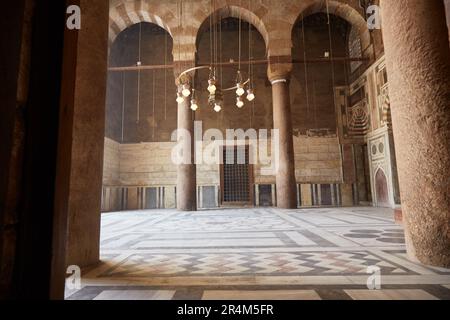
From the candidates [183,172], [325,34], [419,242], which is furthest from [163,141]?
[419,242]

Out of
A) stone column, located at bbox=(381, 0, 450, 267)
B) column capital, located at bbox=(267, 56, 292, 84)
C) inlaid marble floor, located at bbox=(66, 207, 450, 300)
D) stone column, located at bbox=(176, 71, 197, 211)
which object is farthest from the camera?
column capital, located at bbox=(267, 56, 292, 84)

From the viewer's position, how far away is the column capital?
1016cm

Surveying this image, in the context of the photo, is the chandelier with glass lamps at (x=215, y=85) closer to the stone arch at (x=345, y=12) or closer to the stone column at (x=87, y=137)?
the stone arch at (x=345, y=12)

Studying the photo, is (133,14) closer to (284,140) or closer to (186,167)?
(186,167)

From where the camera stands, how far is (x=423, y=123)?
2.47 m

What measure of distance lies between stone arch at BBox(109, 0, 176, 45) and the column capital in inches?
151

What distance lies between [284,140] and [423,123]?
748 cm

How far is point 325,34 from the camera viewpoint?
1366 cm

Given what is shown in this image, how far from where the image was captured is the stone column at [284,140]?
9852 millimetres

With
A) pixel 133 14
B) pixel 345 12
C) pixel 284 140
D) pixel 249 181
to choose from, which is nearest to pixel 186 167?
pixel 284 140

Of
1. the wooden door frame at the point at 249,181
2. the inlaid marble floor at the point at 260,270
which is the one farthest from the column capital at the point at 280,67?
the inlaid marble floor at the point at 260,270

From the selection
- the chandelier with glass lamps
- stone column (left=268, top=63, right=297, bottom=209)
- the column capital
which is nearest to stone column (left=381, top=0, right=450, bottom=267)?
the chandelier with glass lamps

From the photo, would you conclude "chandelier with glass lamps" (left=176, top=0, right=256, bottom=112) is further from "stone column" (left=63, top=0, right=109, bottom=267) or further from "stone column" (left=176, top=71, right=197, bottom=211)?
"stone column" (left=63, top=0, right=109, bottom=267)

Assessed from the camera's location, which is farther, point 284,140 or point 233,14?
point 233,14
